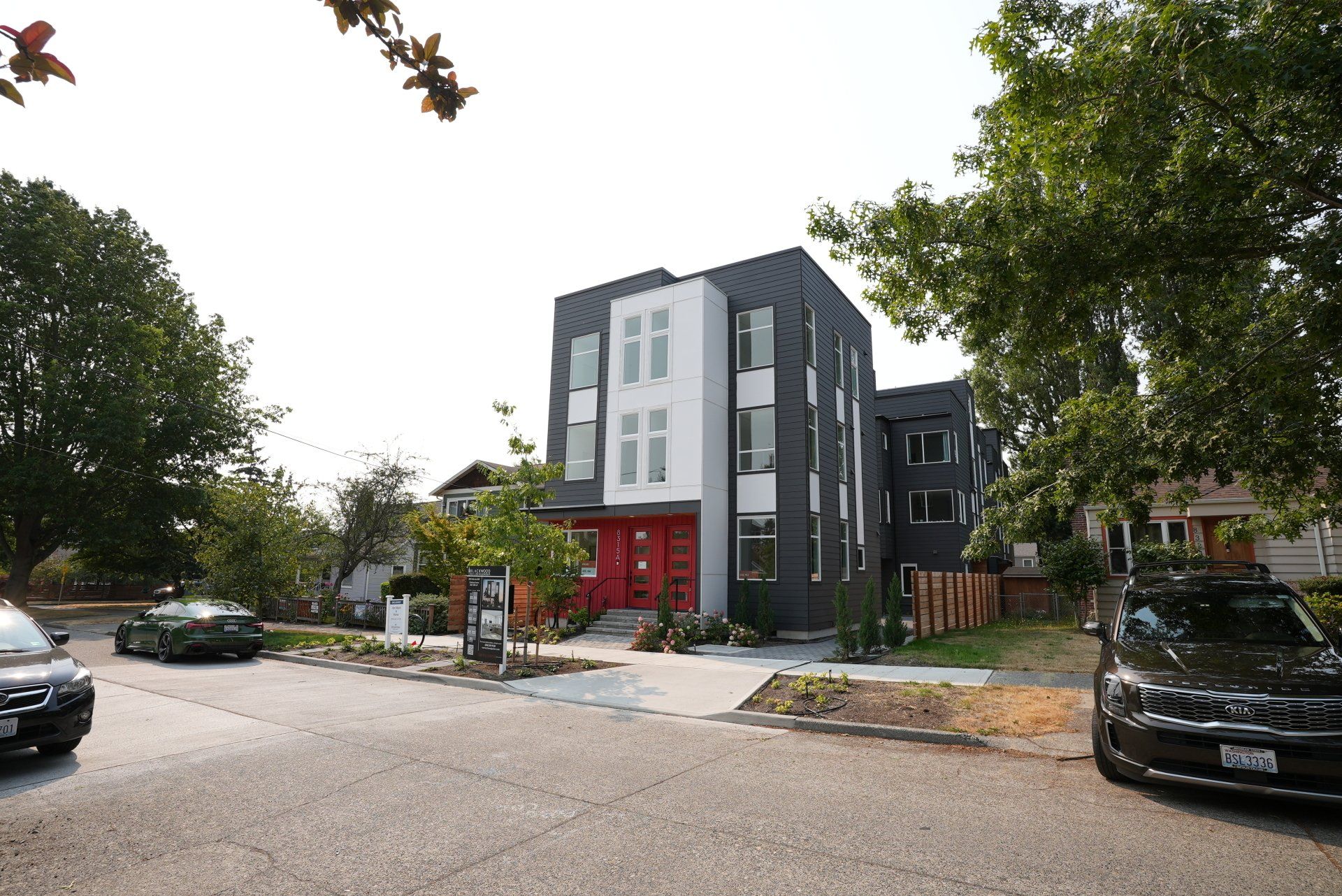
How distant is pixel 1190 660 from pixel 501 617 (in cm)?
1039

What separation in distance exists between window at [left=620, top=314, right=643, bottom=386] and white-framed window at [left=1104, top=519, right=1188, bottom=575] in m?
14.8

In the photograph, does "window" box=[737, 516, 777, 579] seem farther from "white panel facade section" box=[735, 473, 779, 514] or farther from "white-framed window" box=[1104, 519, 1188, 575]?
"white-framed window" box=[1104, 519, 1188, 575]

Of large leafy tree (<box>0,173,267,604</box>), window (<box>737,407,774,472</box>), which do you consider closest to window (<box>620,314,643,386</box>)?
window (<box>737,407,774,472</box>)

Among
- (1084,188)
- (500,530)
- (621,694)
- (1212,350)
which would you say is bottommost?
(621,694)

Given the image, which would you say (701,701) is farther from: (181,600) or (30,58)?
(181,600)

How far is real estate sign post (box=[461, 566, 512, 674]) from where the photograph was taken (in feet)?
41.7

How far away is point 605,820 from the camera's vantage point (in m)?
4.84

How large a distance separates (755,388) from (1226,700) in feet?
51.8

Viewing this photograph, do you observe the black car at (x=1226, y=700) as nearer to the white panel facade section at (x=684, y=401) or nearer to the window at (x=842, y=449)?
the white panel facade section at (x=684, y=401)

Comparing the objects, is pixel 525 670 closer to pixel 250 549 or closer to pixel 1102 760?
pixel 1102 760

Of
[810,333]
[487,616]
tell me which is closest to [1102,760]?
[487,616]

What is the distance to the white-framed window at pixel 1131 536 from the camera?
66.1 feet

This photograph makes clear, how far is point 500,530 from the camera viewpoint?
1388 centimetres

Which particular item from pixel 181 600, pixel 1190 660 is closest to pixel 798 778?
pixel 1190 660
